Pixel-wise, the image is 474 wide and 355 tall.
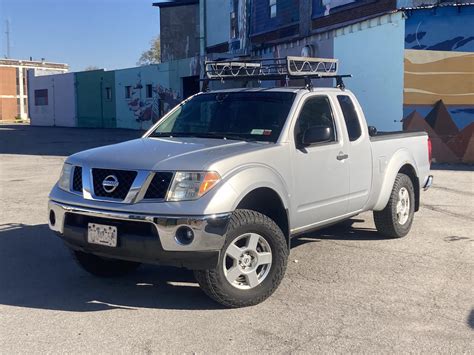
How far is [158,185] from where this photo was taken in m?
4.57

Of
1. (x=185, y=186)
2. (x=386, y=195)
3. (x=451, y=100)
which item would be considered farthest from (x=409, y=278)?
(x=451, y=100)

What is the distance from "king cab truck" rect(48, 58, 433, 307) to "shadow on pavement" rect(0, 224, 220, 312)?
26cm

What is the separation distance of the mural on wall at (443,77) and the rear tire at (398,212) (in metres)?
9.09

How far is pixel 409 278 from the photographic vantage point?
571 cm

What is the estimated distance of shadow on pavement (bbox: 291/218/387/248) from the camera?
7.22 meters

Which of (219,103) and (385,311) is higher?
(219,103)

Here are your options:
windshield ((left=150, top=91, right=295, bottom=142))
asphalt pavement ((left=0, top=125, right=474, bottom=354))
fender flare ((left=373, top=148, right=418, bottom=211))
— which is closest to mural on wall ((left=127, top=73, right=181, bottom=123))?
fender flare ((left=373, top=148, right=418, bottom=211))

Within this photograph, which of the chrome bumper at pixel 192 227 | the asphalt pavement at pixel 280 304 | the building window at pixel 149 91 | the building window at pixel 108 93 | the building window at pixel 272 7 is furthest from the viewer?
the building window at pixel 108 93

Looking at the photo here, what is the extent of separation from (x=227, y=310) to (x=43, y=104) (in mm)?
49757

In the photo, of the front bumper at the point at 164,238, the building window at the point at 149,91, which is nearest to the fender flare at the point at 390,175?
the front bumper at the point at 164,238

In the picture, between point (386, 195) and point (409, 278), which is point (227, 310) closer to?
point (409, 278)

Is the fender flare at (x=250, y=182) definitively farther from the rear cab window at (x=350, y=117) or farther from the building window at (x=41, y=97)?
the building window at (x=41, y=97)

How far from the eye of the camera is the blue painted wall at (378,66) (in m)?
16.3

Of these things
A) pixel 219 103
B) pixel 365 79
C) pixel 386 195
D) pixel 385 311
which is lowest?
pixel 385 311
